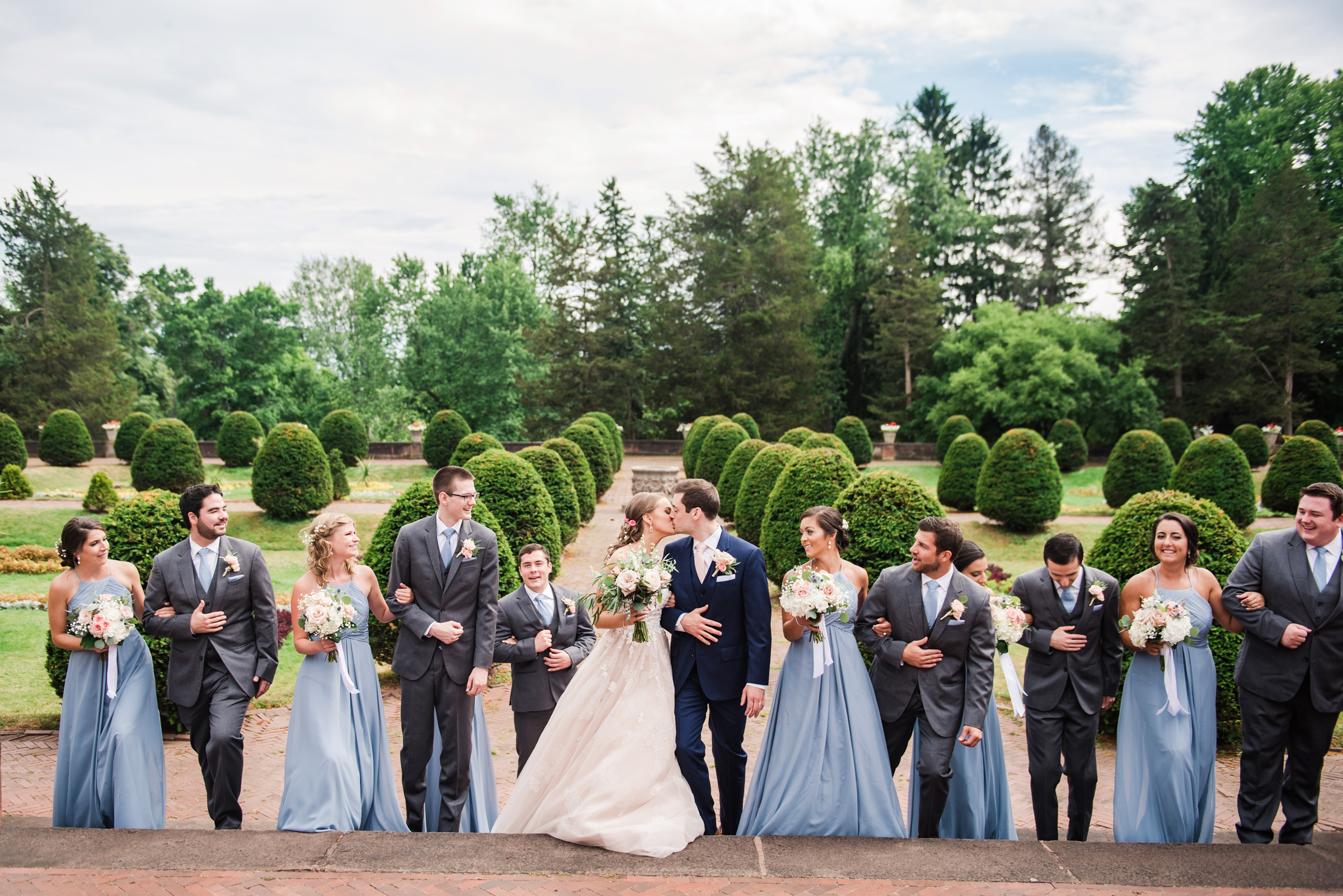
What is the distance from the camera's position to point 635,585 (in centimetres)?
406

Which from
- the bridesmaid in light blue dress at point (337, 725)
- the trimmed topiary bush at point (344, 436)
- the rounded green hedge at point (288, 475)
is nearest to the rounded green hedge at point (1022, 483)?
the rounded green hedge at point (288, 475)

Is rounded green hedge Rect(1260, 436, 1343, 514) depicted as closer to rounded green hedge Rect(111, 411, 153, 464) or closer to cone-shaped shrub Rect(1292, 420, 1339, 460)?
cone-shaped shrub Rect(1292, 420, 1339, 460)

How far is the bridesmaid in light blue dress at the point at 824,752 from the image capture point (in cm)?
422

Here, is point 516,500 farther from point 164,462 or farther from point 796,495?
point 164,462

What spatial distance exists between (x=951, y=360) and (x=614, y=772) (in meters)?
34.2

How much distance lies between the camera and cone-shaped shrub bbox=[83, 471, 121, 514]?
54.4ft

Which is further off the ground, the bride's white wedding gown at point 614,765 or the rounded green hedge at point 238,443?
the rounded green hedge at point 238,443

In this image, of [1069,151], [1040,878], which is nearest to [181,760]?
[1040,878]

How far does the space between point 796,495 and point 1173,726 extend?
6051mm

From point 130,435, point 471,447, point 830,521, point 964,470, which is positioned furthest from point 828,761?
point 130,435

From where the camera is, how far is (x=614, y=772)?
4.05 meters

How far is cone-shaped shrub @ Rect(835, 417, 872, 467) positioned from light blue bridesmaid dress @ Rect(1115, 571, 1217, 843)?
24280mm

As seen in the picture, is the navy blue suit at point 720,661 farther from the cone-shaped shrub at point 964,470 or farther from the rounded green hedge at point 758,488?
the cone-shaped shrub at point 964,470

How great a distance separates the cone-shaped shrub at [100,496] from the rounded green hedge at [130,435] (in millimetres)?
9687
